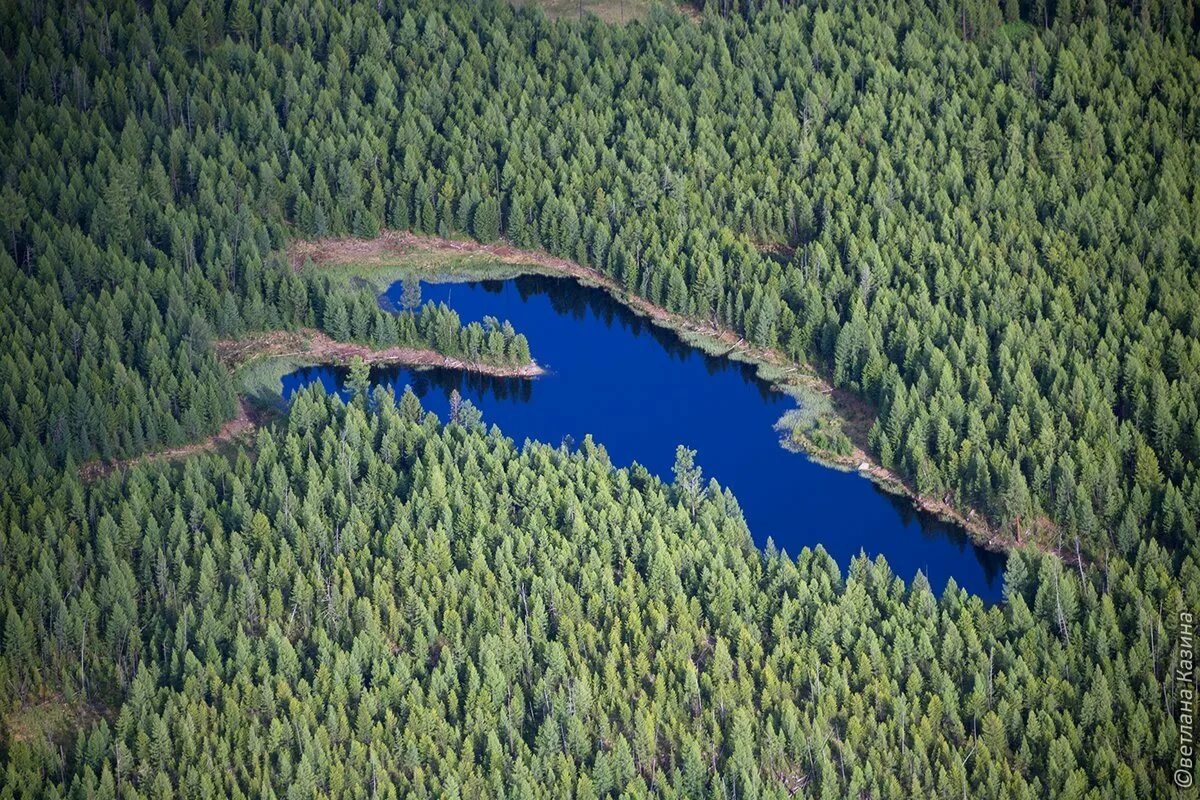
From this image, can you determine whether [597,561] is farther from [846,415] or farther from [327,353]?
[327,353]

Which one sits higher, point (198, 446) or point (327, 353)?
point (327, 353)

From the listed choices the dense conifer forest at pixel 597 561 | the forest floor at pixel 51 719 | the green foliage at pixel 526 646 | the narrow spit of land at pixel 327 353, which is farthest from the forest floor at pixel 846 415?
the forest floor at pixel 51 719

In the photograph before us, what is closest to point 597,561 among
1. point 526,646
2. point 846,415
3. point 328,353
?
point 526,646

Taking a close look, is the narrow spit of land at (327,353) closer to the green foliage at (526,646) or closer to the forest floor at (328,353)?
the forest floor at (328,353)

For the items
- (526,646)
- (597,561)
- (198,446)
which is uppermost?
(597,561)

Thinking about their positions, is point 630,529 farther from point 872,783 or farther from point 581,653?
point 872,783

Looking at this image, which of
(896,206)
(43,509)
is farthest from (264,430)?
(896,206)

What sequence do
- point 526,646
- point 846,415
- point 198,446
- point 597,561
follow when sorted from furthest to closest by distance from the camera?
point 846,415
point 198,446
point 597,561
point 526,646
